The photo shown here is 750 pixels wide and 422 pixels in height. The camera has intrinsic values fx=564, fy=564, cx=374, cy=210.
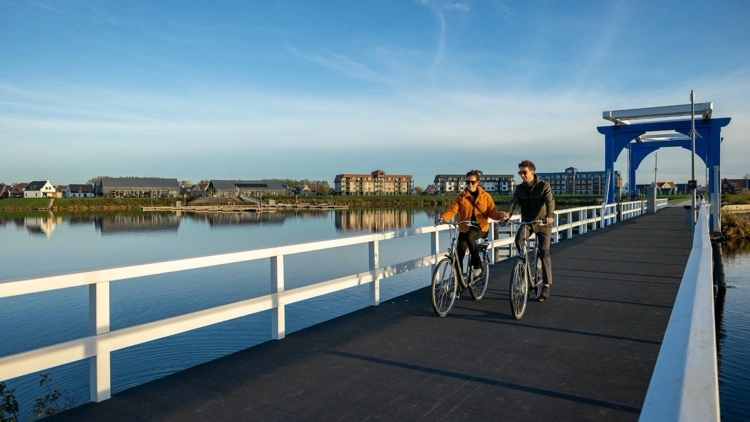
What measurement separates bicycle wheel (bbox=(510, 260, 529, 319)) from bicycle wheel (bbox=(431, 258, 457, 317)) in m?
0.72

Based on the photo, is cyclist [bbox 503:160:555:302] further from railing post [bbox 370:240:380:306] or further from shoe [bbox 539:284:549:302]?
railing post [bbox 370:240:380:306]

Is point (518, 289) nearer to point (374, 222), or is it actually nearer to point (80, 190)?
point (374, 222)

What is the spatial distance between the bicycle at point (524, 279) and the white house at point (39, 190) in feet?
482

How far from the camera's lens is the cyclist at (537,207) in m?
7.30

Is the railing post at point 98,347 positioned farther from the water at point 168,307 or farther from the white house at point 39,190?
the white house at point 39,190

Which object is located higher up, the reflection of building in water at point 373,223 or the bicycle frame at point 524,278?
the bicycle frame at point 524,278

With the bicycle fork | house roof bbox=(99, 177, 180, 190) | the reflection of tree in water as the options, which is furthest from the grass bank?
the bicycle fork

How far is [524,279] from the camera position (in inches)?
263

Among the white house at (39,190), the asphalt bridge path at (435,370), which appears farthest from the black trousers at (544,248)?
the white house at (39,190)

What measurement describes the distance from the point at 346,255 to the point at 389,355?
75.1ft

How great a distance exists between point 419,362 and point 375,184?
169489 millimetres

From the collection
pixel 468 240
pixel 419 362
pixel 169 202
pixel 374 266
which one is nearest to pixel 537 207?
pixel 468 240

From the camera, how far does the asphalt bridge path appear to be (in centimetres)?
387

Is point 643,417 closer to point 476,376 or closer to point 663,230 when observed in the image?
point 476,376
